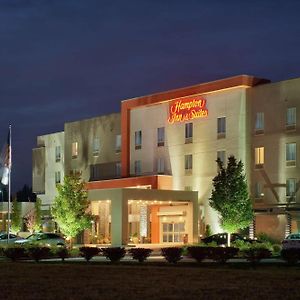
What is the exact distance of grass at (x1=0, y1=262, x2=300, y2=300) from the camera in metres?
20.6

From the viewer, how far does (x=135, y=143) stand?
7662cm

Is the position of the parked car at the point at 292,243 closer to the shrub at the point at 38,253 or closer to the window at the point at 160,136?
the shrub at the point at 38,253

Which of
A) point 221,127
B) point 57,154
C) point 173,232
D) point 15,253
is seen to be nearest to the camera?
point 15,253

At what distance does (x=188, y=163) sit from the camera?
231 ft

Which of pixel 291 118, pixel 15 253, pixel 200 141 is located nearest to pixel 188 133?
pixel 200 141

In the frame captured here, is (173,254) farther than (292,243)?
No

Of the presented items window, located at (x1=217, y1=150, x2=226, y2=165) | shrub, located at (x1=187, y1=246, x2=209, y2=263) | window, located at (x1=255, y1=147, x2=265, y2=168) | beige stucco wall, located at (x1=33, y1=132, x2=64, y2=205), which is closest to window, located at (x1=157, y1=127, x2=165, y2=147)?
window, located at (x1=217, y1=150, x2=226, y2=165)

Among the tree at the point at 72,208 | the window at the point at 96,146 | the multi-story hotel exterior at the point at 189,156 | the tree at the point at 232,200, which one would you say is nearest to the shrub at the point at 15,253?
the tree at the point at 72,208

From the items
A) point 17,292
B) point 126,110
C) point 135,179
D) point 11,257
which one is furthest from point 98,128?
point 17,292

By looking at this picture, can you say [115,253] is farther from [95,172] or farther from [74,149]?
[74,149]

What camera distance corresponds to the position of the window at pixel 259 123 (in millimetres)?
63938

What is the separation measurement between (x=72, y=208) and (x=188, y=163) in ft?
43.6

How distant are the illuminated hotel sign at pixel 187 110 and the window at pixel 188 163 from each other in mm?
3458

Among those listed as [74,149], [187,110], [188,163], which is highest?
[187,110]
